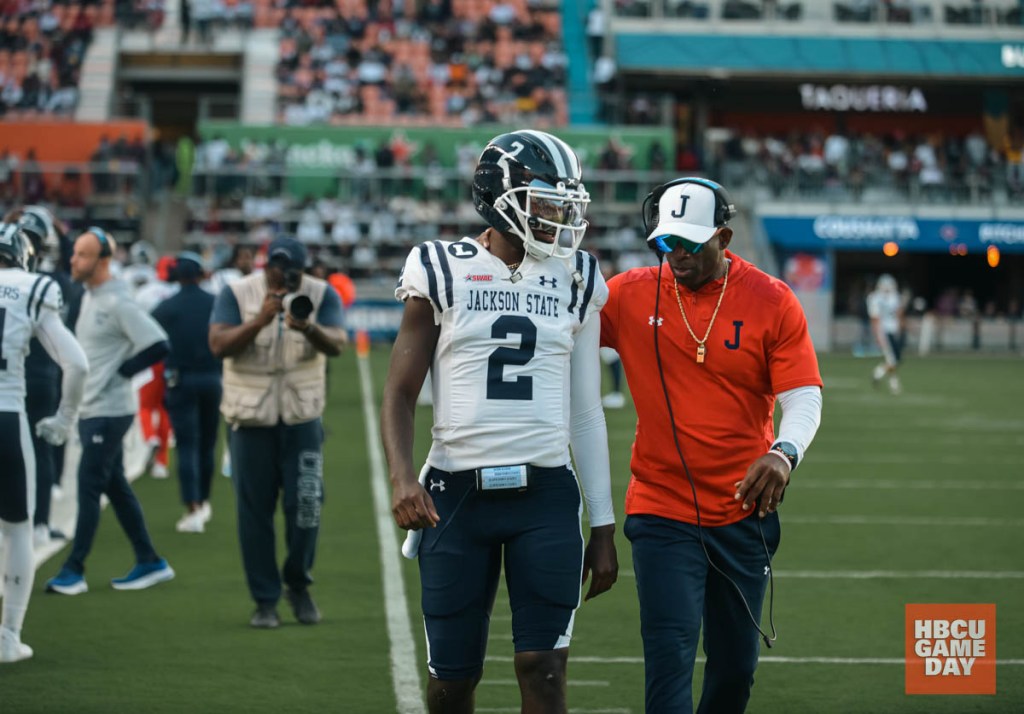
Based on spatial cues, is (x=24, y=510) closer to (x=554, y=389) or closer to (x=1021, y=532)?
(x=554, y=389)

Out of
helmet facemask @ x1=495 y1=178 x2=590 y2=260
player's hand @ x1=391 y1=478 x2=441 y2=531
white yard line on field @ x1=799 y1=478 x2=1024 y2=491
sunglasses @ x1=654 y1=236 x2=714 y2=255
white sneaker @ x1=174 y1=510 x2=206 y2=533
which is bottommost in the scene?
white yard line on field @ x1=799 y1=478 x2=1024 y2=491

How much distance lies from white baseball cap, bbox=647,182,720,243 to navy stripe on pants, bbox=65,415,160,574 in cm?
472

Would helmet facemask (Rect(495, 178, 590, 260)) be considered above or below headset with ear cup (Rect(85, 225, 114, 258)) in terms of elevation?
below

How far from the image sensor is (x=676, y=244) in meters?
4.94

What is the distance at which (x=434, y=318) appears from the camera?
4.65 m

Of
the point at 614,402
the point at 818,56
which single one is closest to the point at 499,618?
the point at 614,402

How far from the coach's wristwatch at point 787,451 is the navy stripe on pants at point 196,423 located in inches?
270

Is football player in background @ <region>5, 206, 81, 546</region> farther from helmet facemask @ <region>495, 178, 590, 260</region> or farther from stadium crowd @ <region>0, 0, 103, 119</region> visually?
stadium crowd @ <region>0, 0, 103, 119</region>

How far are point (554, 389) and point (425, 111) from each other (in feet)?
112

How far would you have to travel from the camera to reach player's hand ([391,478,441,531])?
14.7 ft

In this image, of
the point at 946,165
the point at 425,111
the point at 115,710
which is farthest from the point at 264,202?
the point at 115,710

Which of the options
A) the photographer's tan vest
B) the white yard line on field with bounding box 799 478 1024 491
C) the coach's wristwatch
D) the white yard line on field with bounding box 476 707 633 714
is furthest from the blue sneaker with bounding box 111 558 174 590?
the white yard line on field with bounding box 799 478 1024 491

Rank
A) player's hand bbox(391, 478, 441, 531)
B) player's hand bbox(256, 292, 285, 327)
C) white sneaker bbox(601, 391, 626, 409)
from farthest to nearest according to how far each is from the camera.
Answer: white sneaker bbox(601, 391, 626, 409)
player's hand bbox(256, 292, 285, 327)
player's hand bbox(391, 478, 441, 531)

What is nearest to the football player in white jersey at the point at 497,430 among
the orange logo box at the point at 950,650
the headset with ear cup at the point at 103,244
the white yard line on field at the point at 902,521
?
the orange logo box at the point at 950,650
